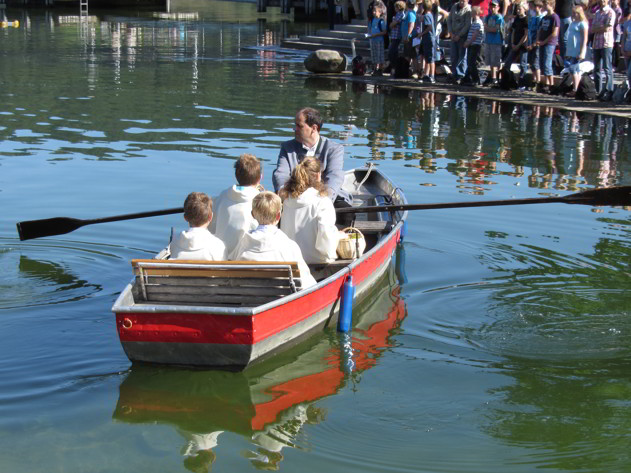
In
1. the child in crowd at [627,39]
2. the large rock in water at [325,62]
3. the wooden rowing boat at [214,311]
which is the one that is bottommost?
the wooden rowing boat at [214,311]

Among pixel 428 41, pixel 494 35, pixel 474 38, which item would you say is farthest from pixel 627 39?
pixel 428 41

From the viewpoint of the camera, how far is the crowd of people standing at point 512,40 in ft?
69.9

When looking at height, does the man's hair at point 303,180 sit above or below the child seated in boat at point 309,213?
above

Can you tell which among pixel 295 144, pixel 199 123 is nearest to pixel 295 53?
pixel 199 123

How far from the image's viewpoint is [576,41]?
845 inches

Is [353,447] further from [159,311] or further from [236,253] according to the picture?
[236,253]

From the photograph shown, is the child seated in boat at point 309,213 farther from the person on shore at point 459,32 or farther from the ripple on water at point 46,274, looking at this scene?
the person on shore at point 459,32

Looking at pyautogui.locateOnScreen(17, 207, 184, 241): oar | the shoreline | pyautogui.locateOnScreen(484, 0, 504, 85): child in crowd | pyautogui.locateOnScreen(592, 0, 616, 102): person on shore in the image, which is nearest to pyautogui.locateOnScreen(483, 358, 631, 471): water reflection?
pyautogui.locateOnScreen(17, 207, 184, 241): oar

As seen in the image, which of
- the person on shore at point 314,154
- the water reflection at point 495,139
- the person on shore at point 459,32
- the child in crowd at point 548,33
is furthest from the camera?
the person on shore at point 459,32

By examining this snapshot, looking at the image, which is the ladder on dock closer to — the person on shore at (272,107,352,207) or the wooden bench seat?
the person on shore at (272,107,352,207)

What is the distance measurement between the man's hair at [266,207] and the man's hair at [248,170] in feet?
2.42

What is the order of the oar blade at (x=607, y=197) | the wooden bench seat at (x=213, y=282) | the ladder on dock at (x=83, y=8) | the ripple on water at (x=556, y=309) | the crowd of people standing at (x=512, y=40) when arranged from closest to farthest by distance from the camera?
1. the wooden bench seat at (x=213, y=282)
2. the ripple on water at (x=556, y=309)
3. the oar blade at (x=607, y=197)
4. the crowd of people standing at (x=512, y=40)
5. the ladder on dock at (x=83, y=8)

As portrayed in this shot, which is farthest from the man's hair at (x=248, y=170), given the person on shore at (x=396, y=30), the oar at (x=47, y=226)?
the person on shore at (x=396, y=30)

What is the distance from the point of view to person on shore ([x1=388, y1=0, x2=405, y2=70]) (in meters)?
26.9
